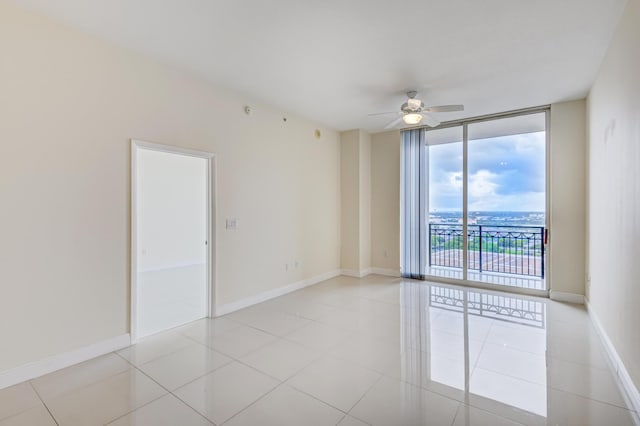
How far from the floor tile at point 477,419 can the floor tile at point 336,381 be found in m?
0.64

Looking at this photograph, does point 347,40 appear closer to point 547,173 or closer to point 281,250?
point 281,250

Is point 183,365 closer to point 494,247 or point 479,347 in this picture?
point 479,347

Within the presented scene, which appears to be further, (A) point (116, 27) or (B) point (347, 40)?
(B) point (347, 40)

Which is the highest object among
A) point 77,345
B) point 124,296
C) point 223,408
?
point 124,296

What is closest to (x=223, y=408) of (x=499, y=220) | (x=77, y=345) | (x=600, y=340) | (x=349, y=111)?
(x=77, y=345)

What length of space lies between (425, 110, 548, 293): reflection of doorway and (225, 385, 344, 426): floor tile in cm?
418

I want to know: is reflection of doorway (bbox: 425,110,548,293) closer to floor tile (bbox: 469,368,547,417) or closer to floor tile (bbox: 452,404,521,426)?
floor tile (bbox: 469,368,547,417)

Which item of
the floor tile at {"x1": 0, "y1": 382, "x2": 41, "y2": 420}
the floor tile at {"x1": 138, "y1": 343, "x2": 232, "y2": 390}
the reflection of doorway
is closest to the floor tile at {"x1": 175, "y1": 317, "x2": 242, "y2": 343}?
the floor tile at {"x1": 138, "y1": 343, "x2": 232, "y2": 390}

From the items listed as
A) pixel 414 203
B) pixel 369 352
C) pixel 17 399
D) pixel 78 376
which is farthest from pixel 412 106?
pixel 17 399

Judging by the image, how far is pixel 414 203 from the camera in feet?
18.9

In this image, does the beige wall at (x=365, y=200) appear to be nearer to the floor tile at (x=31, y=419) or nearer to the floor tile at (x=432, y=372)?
the floor tile at (x=432, y=372)

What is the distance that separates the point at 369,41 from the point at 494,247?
467 centimetres

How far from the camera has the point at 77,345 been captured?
268cm

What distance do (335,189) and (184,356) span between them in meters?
4.08
